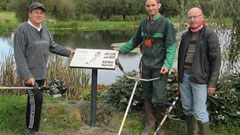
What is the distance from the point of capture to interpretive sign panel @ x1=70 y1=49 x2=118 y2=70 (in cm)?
427

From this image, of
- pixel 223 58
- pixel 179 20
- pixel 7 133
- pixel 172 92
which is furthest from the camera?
pixel 179 20

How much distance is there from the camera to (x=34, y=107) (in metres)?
3.86

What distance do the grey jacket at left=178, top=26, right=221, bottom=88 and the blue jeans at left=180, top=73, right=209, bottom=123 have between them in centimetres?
9

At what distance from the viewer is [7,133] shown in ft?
13.8

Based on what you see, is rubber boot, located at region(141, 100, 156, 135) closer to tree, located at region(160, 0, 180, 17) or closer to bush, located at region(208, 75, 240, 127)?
bush, located at region(208, 75, 240, 127)

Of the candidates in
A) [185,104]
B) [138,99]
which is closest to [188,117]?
[185,104]

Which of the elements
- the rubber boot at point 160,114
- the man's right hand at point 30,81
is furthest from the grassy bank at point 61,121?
the man's right hand at point 30,81

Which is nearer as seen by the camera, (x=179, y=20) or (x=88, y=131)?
(x=88, y=131)

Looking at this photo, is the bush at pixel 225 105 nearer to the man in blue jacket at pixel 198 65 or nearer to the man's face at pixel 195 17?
the man in blue jacket at pixel 198 65

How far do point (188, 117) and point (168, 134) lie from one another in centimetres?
69

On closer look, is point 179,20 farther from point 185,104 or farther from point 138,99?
point 185,104

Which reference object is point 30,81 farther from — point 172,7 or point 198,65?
point 172,7

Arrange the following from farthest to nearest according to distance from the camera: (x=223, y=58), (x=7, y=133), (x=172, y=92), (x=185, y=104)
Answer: (x=223, y=58), (x=172, y=92), (x=7, y=133), (x=185, y=104)

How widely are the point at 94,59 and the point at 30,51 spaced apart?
3.33 feet
